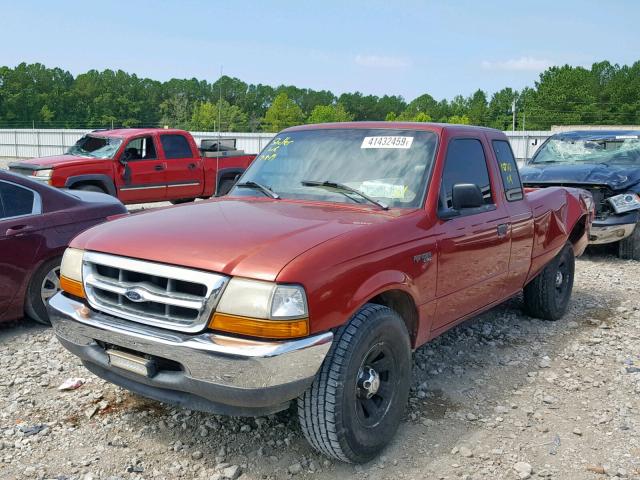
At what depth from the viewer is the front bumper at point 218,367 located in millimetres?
2838

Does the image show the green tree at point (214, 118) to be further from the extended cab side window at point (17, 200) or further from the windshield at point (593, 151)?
the extended cab side window at point (17, 200)

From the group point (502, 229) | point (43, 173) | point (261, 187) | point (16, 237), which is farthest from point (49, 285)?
point (43, 173)

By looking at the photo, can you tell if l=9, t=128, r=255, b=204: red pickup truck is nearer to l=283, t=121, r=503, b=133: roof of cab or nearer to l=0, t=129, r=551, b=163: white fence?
l=283, t=121, r=503, b=133: roof of cab

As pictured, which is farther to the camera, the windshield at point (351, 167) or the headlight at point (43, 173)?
the headlight at point (43, 173)

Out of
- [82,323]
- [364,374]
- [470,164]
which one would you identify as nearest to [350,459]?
[364,374]

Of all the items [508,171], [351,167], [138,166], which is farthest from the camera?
[138,166]

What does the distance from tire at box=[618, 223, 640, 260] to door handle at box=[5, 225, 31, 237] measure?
26.5 ft

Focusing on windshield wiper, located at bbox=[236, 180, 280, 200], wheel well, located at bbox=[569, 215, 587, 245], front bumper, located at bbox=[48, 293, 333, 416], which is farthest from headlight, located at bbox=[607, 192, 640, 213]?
front bumper, located at bbox=[48, 293, 333, 416]

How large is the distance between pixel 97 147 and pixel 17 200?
7.56m

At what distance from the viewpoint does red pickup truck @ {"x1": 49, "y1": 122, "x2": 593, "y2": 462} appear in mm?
2896

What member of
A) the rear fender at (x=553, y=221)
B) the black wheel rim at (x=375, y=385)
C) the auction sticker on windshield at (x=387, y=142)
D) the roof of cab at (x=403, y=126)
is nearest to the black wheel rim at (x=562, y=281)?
the rear fender at (x=553, y=221)

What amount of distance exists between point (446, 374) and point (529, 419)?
2.71 ft

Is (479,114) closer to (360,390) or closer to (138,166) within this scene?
(138,166)

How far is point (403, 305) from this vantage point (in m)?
3.78
